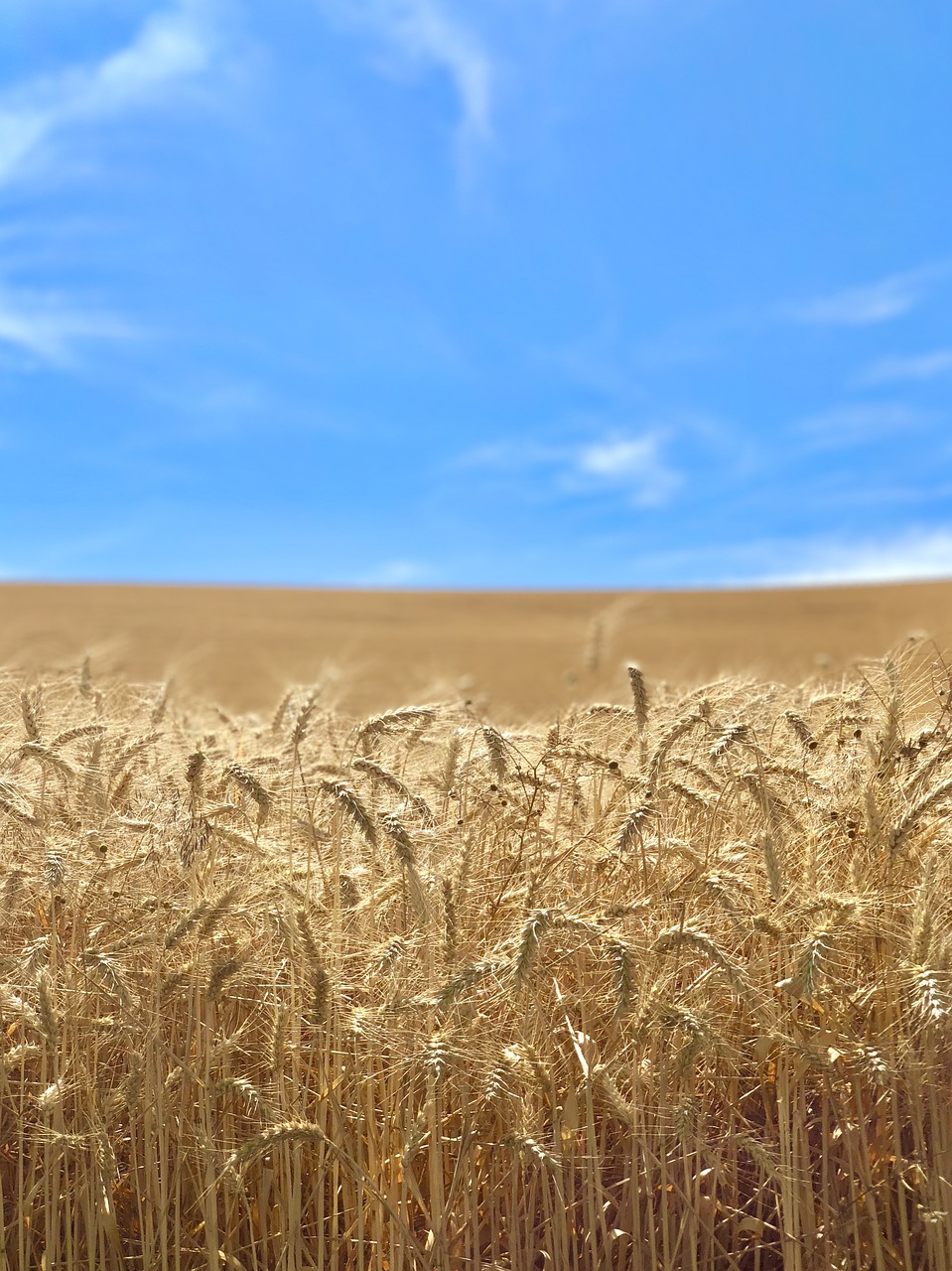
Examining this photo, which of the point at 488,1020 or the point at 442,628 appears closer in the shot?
the point at 488,1020

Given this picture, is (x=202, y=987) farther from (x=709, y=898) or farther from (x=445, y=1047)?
(x=709, y=898)

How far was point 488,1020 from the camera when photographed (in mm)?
2223

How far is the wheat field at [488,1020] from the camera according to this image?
2.18 m

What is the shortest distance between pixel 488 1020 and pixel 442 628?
29139 mm

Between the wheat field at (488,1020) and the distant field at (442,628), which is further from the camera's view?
the distant field at (442,628)

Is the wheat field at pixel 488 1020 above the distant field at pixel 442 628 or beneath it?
beneath

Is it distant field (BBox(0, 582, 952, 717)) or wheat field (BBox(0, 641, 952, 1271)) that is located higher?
distant field (BBox(0, 582, 952, 717))

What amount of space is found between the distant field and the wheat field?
16.3 m

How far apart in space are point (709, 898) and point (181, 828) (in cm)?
116

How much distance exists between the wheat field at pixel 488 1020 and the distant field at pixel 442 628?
16251mm

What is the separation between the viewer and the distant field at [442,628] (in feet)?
77.7

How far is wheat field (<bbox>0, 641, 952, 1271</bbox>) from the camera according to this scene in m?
2.18

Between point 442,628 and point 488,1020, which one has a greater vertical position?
point 442,628

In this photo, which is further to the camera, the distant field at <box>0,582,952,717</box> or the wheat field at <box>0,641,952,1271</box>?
the distant field at <box>0,582,952,717</box>
